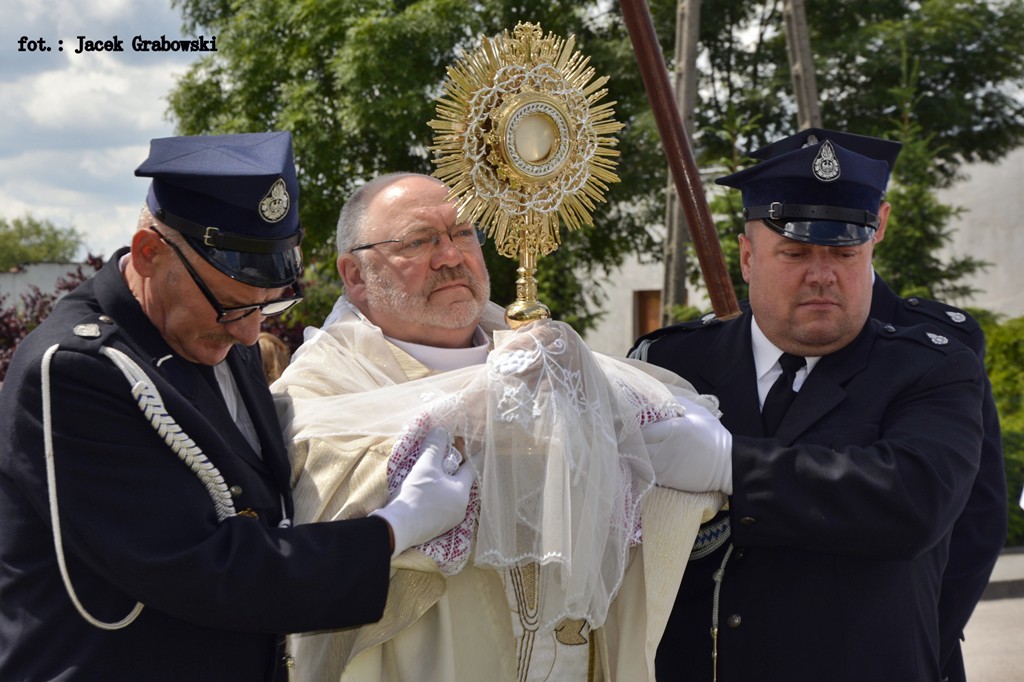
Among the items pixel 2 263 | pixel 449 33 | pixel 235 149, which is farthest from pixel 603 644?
pixel 2 263

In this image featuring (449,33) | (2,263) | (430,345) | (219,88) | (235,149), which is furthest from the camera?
(2,263)

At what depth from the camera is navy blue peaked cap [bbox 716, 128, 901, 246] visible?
9.04ft

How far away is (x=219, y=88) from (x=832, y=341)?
13943mm

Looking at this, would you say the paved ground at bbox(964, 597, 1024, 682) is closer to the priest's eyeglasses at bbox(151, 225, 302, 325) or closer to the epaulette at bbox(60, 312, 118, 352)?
the priest's eyeglasses at bbox(151, 225, 302, 325)

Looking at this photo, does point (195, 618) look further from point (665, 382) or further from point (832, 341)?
point (832, 341)

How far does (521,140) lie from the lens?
2.60 m

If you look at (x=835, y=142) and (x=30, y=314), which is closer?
(x=835, y=142)

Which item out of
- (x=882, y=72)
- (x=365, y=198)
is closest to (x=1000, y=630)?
(x=365, y=198)

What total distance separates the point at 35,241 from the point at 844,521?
68.0 meters

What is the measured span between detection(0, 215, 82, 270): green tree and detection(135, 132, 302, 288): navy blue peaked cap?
6207cm

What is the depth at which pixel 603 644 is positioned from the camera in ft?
9.25

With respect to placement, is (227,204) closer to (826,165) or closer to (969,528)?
(826,165)

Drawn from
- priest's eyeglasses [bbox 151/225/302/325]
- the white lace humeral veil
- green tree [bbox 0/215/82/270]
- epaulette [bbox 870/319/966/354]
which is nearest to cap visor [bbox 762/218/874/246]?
epaulette [bbox 870/319/966/354]

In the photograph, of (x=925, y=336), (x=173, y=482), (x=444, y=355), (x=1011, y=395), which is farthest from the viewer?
(x=1011, y=395)
